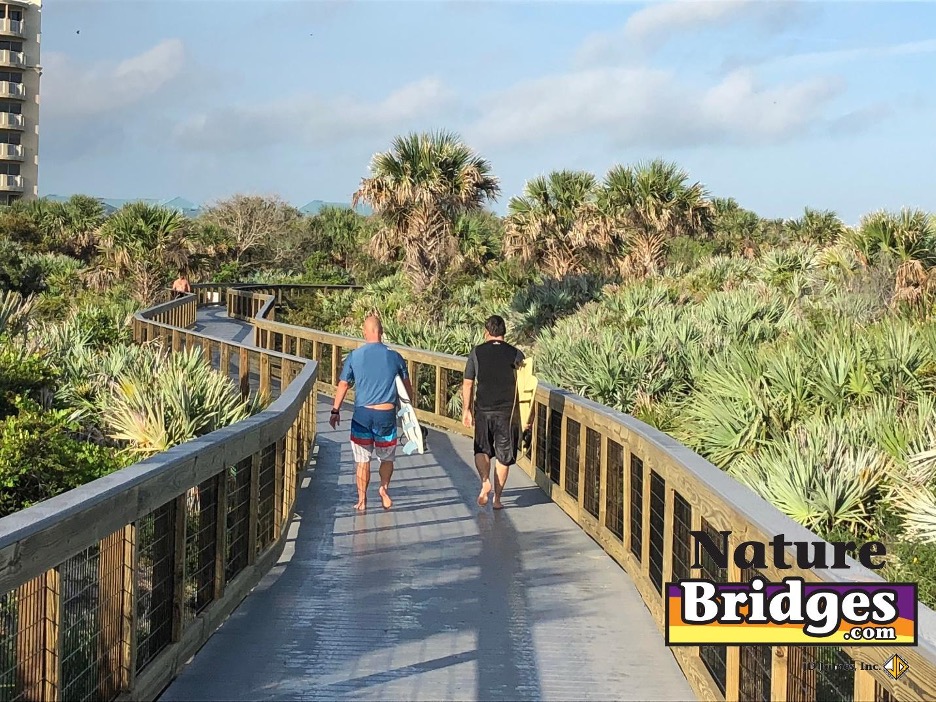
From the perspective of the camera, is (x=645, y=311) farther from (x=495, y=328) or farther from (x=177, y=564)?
(x=177, y=564)

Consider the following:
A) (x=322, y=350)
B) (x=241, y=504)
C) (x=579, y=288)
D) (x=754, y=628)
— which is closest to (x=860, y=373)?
(x=241, y=504)

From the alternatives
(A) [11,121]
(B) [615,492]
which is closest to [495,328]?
(B) [615,492]

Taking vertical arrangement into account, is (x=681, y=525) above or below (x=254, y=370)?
below

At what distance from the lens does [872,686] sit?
12.0 ft

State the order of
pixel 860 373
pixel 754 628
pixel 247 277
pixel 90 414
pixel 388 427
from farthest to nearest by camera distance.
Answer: pixel 247 277 < pixel 90 414 < pixel 860 373 < pixel 388 427 < pixel 754 628

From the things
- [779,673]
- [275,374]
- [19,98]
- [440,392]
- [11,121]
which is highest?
[19,98]

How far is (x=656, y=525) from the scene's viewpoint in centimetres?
756

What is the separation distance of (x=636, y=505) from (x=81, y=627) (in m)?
4.59

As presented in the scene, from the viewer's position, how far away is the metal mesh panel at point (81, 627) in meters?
4.56

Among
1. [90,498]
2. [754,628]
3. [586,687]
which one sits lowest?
[586,687]

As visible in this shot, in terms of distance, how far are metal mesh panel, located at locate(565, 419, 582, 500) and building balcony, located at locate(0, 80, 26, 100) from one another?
83.9m

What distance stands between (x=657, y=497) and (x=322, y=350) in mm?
15690

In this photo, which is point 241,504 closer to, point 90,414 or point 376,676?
point 376,676

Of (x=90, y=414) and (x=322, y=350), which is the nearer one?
(x=90, y=414)
